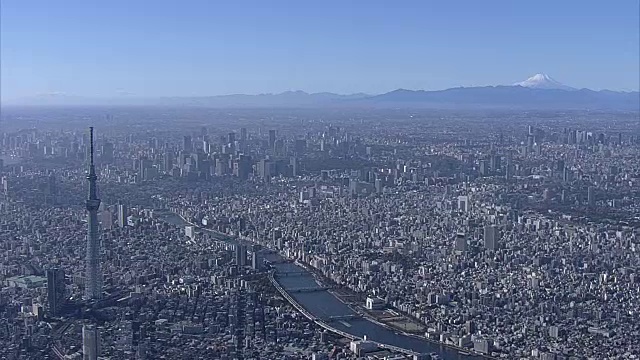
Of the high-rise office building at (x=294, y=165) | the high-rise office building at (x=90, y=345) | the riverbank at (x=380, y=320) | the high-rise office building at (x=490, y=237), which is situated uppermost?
the high-rise office building at (x=294, y=165)

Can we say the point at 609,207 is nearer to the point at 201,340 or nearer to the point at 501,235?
the point at 501,235

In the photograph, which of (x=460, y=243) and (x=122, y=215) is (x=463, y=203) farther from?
(x=122, y=215)

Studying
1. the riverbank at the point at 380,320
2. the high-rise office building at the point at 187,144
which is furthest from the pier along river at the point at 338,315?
the high-rise office building at the point at 187,144

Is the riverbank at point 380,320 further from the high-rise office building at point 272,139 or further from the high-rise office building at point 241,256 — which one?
the high-rise office building at point 272,139

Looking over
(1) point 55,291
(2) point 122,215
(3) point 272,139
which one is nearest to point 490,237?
(2) point 122,215

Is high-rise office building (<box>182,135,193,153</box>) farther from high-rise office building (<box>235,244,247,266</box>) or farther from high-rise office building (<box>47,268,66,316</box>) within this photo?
high-rise office building (<box>47,268,66,316</box>)

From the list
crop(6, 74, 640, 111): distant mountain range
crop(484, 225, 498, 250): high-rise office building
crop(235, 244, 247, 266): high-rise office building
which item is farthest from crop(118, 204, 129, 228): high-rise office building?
crop(6, 74, 640, 111): distant mountain range
